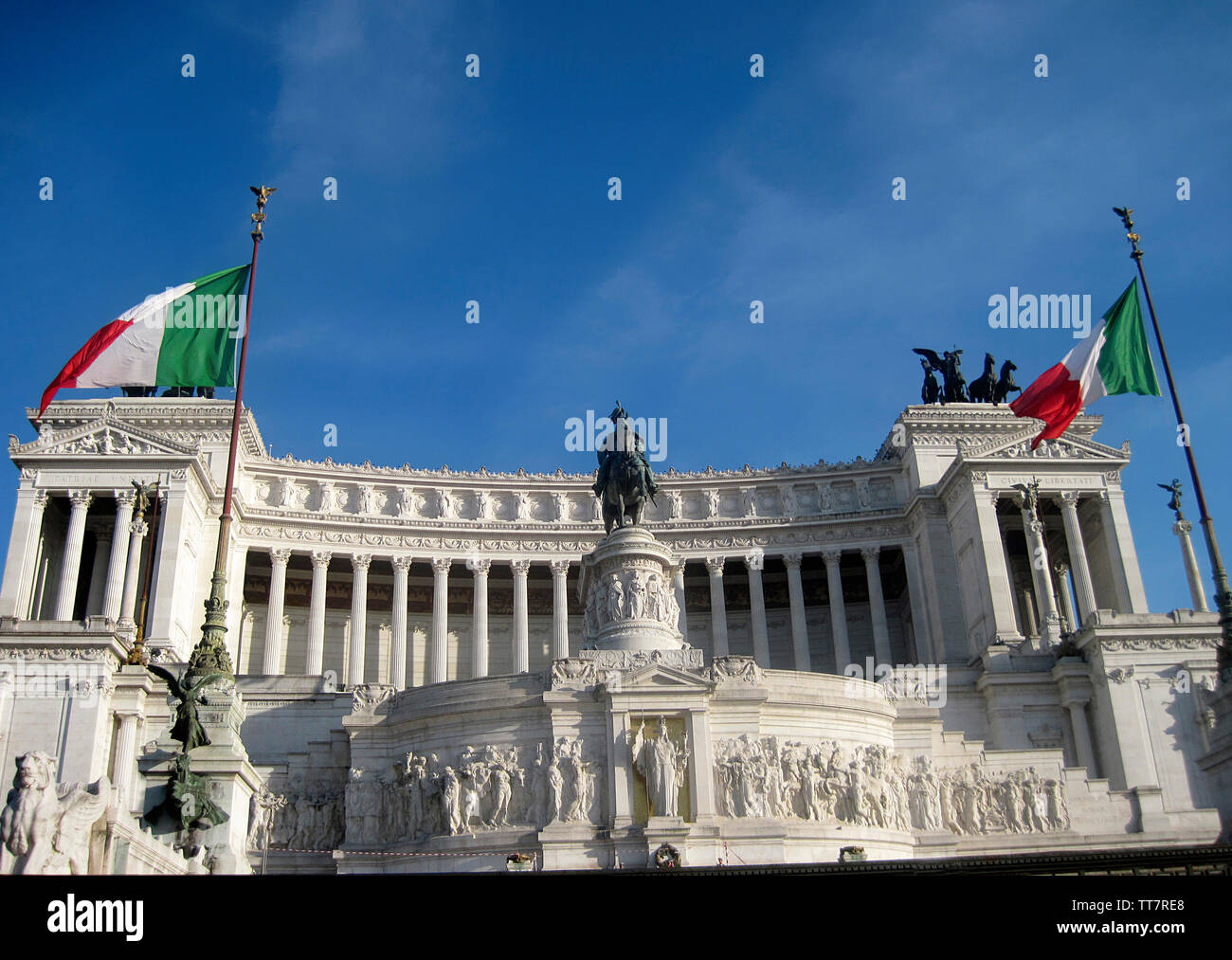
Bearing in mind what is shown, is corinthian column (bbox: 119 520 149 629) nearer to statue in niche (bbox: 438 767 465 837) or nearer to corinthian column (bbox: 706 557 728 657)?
statue in niche (bbox: 438 767 465 837)

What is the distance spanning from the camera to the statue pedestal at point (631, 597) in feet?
129

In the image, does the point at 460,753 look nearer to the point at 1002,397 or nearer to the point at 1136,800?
the point at 1136,800

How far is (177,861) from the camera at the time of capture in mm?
19469

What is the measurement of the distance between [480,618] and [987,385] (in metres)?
34.5

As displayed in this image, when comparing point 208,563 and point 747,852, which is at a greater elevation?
point 208,563

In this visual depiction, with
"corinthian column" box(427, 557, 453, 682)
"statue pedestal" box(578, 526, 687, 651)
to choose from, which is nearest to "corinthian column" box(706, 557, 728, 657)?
"corinthian column" box(427, 557, 453, 682)

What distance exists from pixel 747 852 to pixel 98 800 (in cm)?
1998

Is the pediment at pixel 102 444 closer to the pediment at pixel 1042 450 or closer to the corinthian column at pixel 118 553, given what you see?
the corinthian column at pixel 118 553

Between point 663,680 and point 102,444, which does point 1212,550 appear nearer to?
point 663,680

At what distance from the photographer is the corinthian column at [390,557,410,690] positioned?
215ft

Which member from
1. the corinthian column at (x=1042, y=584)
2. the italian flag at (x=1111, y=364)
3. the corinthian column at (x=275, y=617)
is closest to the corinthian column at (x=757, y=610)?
the corinthian column at (x=1042, y=584)

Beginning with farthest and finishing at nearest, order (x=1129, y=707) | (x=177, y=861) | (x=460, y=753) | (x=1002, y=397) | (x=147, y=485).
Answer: (x=1002, y=397)
(x=147, y=485)
(x=1129, y=707)
(x=460, y=753)
(x=177, y=861)

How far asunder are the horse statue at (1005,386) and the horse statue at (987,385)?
0.30 metres
